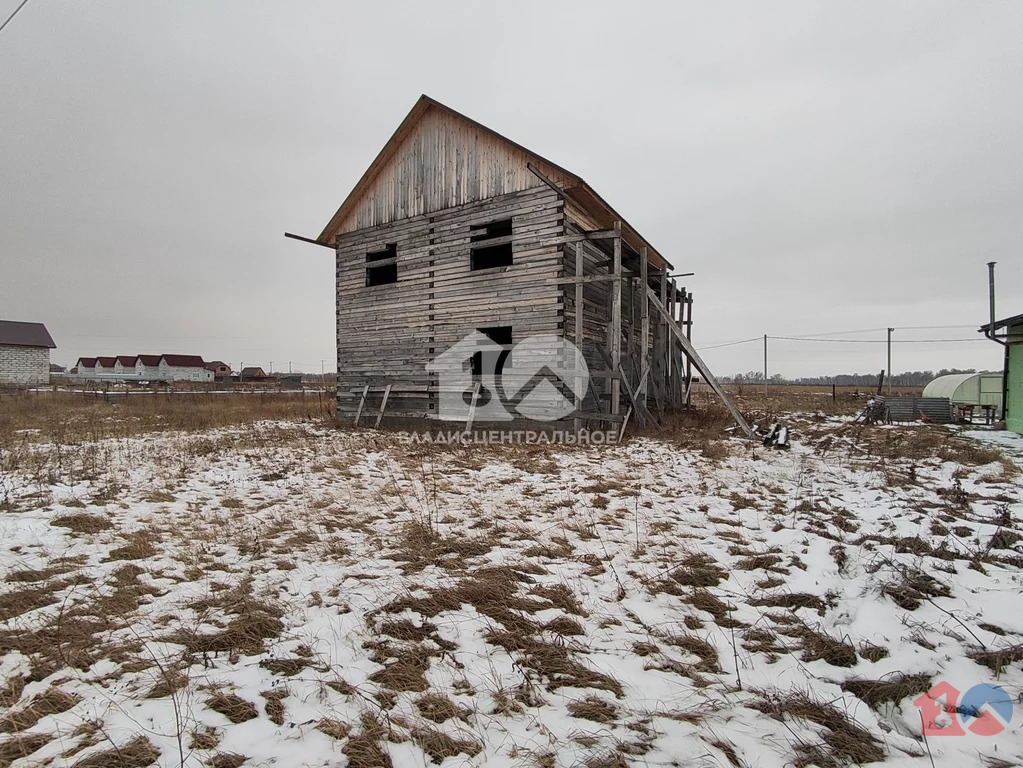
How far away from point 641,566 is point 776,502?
2.85 m

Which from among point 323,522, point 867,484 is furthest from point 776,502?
point 323,522

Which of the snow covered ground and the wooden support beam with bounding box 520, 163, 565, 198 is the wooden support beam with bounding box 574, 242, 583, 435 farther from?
the snow covered ground

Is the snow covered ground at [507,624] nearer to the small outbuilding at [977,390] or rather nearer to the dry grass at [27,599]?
the dry grass at [27,599]

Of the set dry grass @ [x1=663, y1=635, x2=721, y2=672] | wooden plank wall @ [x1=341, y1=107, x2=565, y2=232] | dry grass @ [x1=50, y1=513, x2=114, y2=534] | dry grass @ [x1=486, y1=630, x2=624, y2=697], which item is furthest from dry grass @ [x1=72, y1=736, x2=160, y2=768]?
wooden plank wall @ [x1=341, y1=107, x2=565, y2=232]

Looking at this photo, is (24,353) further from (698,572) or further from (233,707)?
(698,572)

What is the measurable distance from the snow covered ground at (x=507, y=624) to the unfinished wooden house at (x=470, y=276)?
20.4 ft

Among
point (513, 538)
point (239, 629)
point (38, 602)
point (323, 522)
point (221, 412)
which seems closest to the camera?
point (239, 629)

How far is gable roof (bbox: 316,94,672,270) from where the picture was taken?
438 inches

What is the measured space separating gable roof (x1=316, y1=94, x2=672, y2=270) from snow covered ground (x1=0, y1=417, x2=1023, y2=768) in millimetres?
7906

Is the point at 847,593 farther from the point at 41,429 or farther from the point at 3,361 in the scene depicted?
the point at 3,361

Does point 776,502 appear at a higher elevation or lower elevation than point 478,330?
lower

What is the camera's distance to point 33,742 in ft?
6.76

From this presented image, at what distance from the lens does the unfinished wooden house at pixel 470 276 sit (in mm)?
11438

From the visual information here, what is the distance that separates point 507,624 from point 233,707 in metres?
1.59
